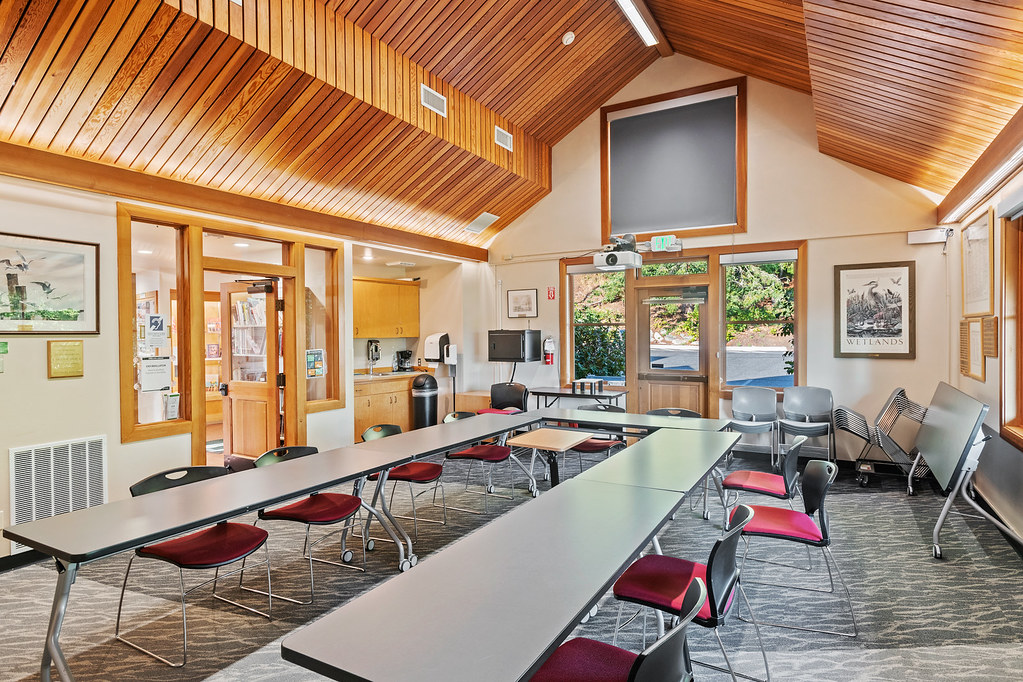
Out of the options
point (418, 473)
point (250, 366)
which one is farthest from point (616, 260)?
point (250, 366)

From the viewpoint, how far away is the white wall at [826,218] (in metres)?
6.18

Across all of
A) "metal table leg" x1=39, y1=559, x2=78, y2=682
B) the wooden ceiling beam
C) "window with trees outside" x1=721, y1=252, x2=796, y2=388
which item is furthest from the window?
"metal table leg" x1=39, y1=559, x2=78, y2=682

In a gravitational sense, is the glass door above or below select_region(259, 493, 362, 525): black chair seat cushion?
above

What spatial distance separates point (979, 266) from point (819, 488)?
3447 millimetres

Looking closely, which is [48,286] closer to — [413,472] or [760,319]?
[413,472]

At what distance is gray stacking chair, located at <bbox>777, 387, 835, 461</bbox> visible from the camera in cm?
636

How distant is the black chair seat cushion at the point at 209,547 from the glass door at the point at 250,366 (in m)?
3.00

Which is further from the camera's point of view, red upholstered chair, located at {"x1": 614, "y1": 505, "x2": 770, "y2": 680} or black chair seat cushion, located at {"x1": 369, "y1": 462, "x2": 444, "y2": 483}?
black chair seat cushion, located at {"x1": 369, "y1": 462, "x2": 444, "y2": 483}

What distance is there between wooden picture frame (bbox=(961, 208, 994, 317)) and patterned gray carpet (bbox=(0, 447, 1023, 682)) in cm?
186

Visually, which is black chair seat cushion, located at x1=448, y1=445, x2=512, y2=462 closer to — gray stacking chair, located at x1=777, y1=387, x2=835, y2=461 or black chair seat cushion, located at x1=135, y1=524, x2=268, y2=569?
black chair seat cushion, located at x1=135, y1=524, x2=268, y2=569

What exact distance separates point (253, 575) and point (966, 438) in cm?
506

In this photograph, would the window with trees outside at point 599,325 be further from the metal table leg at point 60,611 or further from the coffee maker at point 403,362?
the metal table leg at point 60,611

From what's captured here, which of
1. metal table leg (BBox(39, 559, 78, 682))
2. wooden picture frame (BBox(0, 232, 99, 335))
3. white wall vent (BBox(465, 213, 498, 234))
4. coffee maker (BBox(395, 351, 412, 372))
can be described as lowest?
metal table leg (BBox(39, 559, 78, 682))

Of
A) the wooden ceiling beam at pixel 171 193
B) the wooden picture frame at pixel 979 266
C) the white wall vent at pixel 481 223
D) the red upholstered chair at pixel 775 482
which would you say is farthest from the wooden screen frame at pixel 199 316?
the wooden picture frame at pixel 979 266
